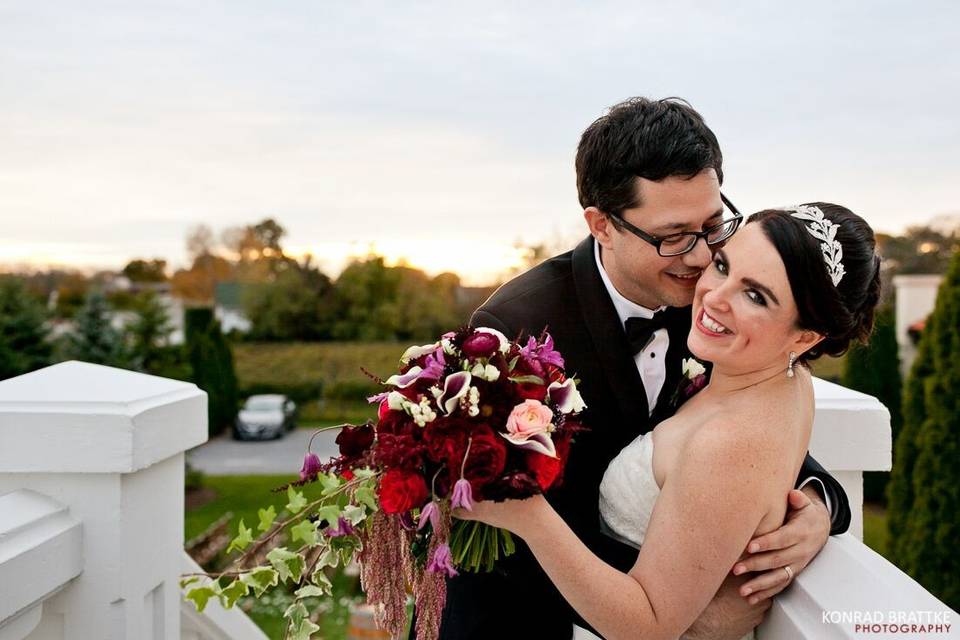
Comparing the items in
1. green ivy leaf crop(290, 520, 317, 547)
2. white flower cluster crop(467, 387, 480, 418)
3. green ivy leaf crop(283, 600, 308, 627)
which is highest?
white flower cluster crop(467, 387, 480, 418)

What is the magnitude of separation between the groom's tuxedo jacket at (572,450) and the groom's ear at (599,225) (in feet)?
0.63

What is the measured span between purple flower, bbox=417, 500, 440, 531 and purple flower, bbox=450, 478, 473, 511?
59 mm

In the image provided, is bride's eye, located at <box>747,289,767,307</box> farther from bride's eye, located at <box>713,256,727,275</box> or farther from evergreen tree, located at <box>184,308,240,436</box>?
evergreen tree, located at <box>184,308,240,436</box>

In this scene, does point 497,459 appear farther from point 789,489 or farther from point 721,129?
point 721,129

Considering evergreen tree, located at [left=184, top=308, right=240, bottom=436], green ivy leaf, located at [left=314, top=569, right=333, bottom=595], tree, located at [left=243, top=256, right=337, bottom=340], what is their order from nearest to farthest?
green ivy leaf, located at [left=314, top=569, right=333, bottom=595], evergreen tree, located at [left=184, top=308, right=240, bottom=436], tree, located at [left=243, top=256, right=337, bottom=340]

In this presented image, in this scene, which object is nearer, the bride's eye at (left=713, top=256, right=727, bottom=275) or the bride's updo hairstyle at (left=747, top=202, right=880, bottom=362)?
the bride's updo hairstyle at (left=747, top=202, right=880, bottom=362)

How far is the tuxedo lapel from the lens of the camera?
2.14 m

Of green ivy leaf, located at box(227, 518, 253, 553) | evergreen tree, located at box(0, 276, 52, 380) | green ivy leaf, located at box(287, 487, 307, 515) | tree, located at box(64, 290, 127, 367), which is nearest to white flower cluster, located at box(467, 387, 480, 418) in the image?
green ivy leaf, located at box(287, 487, 307, 515)

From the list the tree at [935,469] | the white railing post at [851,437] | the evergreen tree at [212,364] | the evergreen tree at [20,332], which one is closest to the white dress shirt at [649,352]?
the white railing post at [851,437]

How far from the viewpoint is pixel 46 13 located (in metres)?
18.5

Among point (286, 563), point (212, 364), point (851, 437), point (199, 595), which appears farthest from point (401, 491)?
point (212, 364)

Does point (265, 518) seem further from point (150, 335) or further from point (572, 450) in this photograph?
point (150, 335)

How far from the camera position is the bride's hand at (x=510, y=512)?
159 centimetres

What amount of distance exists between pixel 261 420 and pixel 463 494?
2563 cm
